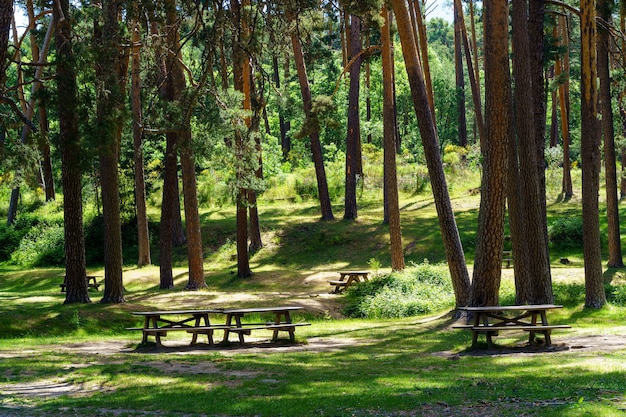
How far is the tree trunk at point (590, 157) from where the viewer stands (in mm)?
18266

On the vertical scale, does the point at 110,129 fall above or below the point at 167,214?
above

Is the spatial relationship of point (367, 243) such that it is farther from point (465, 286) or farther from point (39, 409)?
point (39, 409)

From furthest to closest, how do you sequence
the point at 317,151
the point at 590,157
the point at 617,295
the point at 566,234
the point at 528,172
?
the point at 317,151
the point at 566,234
the point at 617,295
the point at 590,157
the point at 528,172

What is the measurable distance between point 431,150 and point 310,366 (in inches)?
292

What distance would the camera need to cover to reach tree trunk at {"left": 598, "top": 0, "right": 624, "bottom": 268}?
22.8m

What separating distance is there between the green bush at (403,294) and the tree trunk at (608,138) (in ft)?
16.9

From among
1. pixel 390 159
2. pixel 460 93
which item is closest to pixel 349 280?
pixel 390 159

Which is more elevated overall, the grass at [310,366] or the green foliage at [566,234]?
the green foliage at [566,234]

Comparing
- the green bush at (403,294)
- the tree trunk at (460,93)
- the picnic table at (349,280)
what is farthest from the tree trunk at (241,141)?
the tree trunk at (460,93)

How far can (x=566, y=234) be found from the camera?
31.5m

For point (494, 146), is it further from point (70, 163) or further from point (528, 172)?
point (70, 163)

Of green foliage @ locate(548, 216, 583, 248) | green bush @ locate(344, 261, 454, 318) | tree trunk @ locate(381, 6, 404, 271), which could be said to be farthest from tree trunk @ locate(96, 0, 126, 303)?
green foliage @ locate(548, 216, 583, 248)

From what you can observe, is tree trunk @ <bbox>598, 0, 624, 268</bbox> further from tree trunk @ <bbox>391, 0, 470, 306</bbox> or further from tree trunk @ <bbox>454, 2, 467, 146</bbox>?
tree trunk @ <bbox>454, 2, 467, 146</bbox>

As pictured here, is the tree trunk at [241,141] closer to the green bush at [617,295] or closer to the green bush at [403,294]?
the green bush at [403,294]
